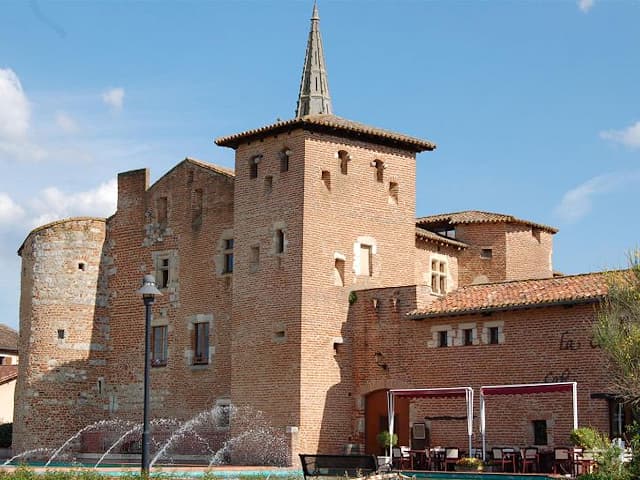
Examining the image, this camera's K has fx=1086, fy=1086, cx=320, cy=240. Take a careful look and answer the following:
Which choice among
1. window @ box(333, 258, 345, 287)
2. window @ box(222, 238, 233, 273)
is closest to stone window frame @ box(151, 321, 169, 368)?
window @ box(222, 238, 233, 273)

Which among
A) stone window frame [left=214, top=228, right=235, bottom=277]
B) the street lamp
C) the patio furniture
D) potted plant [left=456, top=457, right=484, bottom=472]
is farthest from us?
stone window frame [left=214, top=228, right=235, bottom=277]

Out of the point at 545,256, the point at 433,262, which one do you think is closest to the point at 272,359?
the point at 433,262

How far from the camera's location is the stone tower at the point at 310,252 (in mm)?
30844

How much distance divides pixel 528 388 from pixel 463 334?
3.54 m

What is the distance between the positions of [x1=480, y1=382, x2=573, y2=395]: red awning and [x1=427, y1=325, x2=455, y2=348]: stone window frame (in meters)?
2.61

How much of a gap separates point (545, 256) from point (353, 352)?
1121cm

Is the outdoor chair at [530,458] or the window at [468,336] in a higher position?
the window at [468,336]

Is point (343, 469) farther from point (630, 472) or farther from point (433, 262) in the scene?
point (433, 262)

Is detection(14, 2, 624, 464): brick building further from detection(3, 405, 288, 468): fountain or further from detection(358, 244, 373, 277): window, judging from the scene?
detection(3, 405, 288, 468): fountain

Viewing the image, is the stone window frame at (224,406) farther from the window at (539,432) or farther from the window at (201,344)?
the window at (539,432)

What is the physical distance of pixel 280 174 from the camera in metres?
32.3

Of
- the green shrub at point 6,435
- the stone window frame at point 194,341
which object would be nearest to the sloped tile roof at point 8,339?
the green shrub at point 6,435

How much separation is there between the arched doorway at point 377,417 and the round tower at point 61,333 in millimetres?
11269

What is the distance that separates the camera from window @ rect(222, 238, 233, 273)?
3473 centimetres
